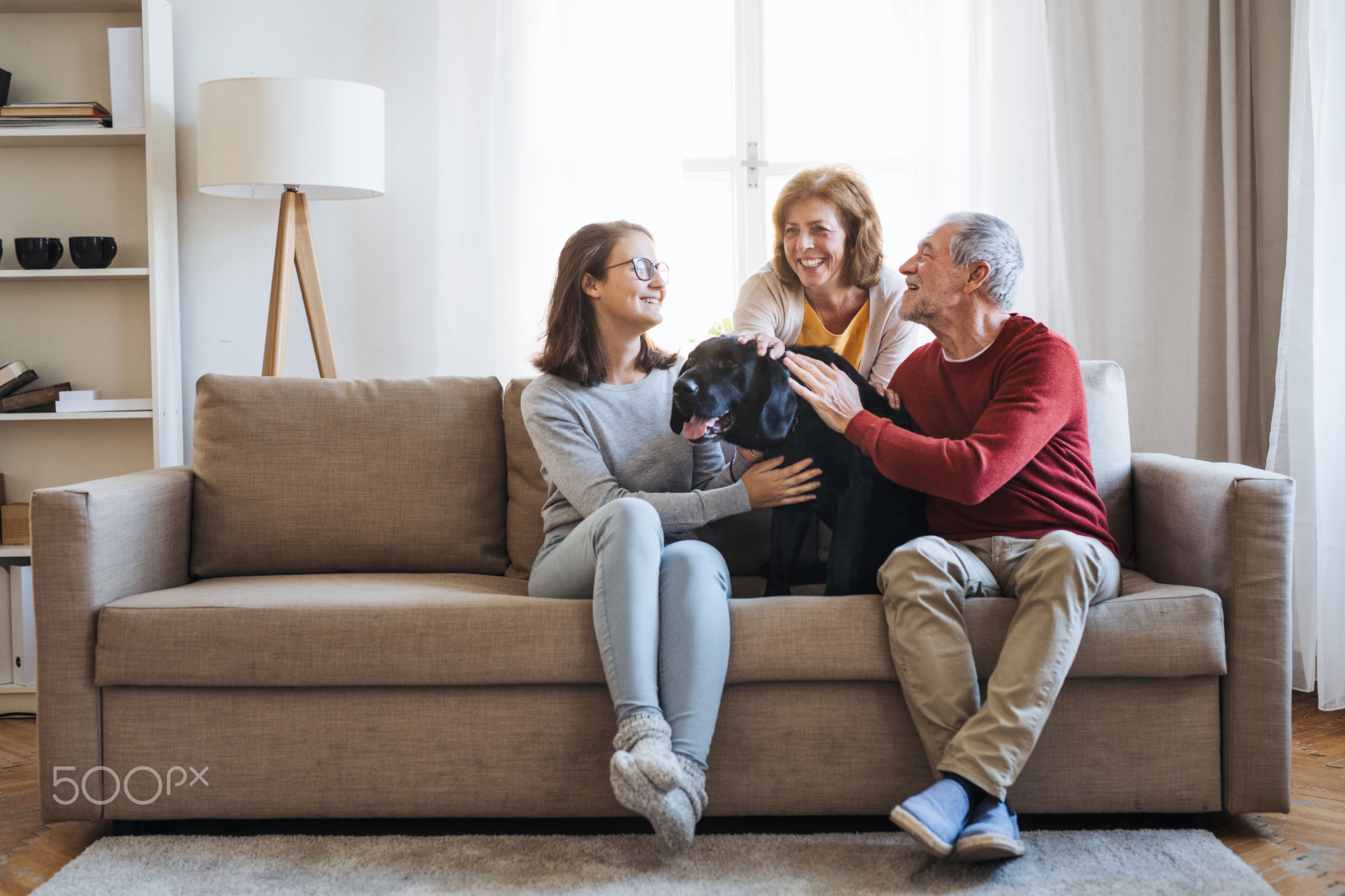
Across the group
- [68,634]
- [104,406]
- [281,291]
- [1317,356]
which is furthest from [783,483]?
[104,406]

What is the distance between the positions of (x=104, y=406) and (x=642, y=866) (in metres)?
2.24

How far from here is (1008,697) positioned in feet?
4.87

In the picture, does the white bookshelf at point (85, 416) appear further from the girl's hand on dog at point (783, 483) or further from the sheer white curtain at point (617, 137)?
the girl's hand on dog at point (783, 483)

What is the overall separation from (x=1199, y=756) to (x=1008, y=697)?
1.38 feet

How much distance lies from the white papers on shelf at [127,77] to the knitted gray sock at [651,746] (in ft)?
8.02

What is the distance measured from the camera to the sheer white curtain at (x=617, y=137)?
312cm

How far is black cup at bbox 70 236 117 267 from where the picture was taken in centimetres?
287

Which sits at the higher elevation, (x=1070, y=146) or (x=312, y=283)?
(x=1070, y=146)

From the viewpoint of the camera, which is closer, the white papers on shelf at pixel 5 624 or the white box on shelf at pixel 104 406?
the white papers on shelf at pixel 5 624

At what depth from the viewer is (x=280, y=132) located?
2688 mm

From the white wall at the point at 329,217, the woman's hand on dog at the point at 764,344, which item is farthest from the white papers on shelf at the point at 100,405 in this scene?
the woman's hand on dog at the point at 764,344

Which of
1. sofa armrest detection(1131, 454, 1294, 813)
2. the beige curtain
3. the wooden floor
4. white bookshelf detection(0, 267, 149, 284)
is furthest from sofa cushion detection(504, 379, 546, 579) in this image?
the beige curtain

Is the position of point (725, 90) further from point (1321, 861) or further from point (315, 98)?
point (1321, 861)

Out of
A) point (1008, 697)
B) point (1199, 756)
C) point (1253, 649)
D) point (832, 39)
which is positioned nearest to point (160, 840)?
point (1008, 697)
